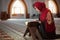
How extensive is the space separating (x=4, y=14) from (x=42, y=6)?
1386 centimetres

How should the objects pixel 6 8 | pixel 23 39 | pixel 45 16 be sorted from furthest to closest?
pixel 6 8 < pixel 23 39 < pixel 45 16

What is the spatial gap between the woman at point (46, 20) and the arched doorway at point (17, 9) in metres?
14.3

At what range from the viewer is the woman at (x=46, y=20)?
13.8 ft

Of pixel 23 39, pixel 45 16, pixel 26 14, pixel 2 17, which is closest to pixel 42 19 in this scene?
pixel 45 16

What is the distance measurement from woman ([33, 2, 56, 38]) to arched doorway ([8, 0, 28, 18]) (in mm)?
14277

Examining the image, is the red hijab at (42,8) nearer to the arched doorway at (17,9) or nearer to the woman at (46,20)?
the woman at (46,20)

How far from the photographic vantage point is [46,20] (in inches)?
167

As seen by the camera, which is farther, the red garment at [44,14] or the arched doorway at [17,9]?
the arched doorway at [17,9]

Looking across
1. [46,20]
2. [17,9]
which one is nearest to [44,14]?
[46,20]

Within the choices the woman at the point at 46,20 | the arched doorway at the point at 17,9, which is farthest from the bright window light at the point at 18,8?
the woman at the point at 46,20

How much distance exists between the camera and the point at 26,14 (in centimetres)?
1875

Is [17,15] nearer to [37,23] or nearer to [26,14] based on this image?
[26,14]

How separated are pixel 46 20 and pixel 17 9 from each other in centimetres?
1514

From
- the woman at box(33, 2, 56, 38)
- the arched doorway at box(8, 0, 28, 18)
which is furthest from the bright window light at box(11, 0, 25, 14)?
the woman at box(33, 2, 56, 38)
